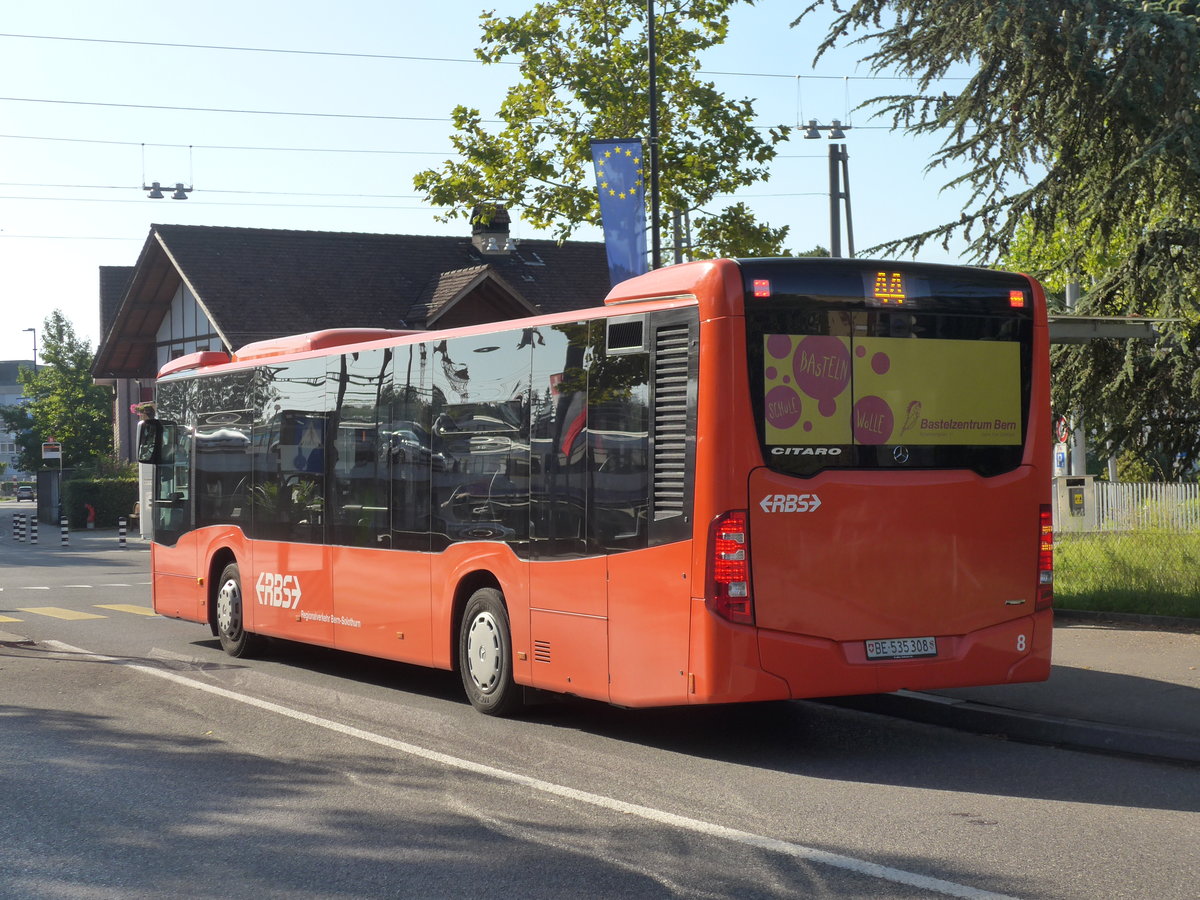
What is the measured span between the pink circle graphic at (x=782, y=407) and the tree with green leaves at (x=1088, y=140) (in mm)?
8088

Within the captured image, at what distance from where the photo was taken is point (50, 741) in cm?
953

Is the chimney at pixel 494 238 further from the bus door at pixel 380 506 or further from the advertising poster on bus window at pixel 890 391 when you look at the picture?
the advertising poster on bus window at pixel 890 391

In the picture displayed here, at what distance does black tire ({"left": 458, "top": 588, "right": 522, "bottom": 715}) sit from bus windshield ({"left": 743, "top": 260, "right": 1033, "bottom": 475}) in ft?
8.61

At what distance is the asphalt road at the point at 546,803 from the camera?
6.09m

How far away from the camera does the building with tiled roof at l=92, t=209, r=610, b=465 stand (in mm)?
46469

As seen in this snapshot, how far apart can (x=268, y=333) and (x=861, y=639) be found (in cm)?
3828

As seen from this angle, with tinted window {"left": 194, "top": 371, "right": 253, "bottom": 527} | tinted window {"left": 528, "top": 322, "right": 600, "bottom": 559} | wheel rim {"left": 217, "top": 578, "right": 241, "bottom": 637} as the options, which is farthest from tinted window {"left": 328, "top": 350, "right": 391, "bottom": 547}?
wheel rim {"left": 217, "top": 578, "right": 241, "bottom": 637}

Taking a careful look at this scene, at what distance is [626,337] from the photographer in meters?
9.05

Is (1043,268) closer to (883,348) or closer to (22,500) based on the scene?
(883,348)

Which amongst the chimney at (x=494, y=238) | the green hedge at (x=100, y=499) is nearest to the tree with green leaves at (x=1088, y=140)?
the chimney at (x=494, y=238)

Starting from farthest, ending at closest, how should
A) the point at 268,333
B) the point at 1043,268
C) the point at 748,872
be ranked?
1. the point at 268,333
2. the point at 1043,268
3. the point at 748,872

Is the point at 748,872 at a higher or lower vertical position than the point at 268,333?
lower

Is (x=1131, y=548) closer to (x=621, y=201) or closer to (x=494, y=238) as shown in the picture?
(x=621, y=201)

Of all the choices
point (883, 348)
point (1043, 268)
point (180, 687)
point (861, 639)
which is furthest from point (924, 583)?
point (1043, 268)
